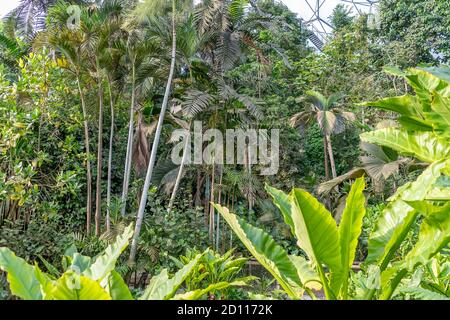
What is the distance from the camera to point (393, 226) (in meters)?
2.09

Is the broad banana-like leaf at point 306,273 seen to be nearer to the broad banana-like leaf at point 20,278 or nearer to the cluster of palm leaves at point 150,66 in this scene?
the broad banana-like leaf at point 20,278

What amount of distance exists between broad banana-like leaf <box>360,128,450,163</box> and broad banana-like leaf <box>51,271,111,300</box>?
198 centimetres

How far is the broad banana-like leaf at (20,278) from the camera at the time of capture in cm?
158

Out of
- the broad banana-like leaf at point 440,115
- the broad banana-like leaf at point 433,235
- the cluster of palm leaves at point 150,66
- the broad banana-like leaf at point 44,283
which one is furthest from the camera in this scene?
the cluster of palm leaves at point 150,66

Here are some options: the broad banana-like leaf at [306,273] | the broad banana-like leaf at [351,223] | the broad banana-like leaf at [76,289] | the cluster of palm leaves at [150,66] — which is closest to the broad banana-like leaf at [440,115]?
the broad banana-like leaf at [351,223]

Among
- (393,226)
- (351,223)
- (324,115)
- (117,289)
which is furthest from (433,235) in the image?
(324,115)

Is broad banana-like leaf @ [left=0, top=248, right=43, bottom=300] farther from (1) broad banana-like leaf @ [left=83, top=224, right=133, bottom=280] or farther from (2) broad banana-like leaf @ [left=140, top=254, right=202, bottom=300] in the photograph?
(2) broad banana-like leaf @ [left=140, top=254, right=202, bottom=300]

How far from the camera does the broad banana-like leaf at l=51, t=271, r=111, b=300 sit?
1.37 m

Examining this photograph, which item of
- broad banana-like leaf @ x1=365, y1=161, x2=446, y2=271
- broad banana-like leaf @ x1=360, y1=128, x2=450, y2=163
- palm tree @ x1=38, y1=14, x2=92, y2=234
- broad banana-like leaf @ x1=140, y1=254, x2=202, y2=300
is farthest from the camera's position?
palm tree @ x1=38, y1=14, x2=92, y2=234

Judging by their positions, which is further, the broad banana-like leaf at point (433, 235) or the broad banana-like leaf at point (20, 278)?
the broad banana-like leaf at point (433, 235)

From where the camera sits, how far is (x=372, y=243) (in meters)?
2.11

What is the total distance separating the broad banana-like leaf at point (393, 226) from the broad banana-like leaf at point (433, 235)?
9 centimetres

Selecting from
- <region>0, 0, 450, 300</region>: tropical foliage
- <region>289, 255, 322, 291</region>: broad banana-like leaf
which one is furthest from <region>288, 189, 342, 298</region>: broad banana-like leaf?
<region>289, 255, 322, 291</region>: broad banana-like leaf

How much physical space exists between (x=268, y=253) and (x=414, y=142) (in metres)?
1.17
